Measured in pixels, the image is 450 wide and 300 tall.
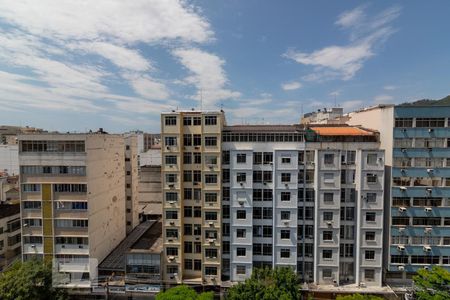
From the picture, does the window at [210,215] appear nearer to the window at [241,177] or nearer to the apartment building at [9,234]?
the window at [241,177]

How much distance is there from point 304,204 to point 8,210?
4011cm

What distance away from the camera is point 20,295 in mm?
25641

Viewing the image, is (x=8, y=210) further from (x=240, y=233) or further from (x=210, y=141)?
(x=240, y=233)

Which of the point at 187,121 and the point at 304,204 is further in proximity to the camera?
the point at 187,121

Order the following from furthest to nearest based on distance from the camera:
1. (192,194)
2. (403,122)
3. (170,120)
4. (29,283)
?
(192,194) < (170,120) < (403,122) < (29,283)

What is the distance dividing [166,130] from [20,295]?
71.7ft

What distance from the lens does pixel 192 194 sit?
33.3 m

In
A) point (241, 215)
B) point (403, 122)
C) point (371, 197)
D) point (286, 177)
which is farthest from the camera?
point (241, 215)

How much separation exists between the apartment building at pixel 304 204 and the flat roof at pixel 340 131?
303 millimetres

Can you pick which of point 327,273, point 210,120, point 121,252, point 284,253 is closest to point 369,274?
point 327,273

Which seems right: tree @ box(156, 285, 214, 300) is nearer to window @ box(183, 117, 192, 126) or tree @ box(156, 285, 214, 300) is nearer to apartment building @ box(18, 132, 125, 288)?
apartment building @ box(18, 132, 125, 288)

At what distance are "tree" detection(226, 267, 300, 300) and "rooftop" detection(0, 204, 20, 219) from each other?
105 ft

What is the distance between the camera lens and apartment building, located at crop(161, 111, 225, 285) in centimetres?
3250

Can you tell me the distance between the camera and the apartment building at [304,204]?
104 feet
